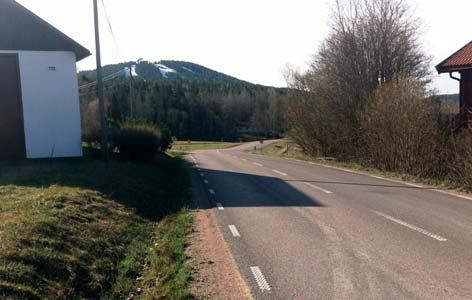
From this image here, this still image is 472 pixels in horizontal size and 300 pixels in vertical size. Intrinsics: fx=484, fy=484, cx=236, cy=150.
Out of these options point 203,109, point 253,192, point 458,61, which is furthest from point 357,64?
point 203,109

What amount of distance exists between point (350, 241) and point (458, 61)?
55.5 feet

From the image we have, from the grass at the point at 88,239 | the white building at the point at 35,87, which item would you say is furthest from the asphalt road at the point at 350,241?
the white building at the point at 35,87

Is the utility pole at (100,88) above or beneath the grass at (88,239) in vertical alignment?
above

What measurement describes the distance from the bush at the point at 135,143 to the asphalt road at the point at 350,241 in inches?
323

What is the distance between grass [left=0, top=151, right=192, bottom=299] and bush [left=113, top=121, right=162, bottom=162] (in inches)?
298

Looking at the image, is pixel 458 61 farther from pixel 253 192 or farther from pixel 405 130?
pixel 253 192

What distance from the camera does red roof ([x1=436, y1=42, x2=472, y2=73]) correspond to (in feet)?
69.4

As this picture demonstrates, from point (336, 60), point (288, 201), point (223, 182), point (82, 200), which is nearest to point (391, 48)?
point (336, 60)

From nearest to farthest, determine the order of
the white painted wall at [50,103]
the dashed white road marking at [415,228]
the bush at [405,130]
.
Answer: the dashed white road marking at [415,228] → the bush at [405,130] → the white painted wall at [50,103]

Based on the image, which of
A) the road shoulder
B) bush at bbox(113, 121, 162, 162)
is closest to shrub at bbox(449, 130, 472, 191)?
the road shoulder

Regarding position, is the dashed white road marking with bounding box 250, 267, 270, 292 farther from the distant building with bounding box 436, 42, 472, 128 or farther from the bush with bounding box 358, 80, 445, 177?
the distant building with bounding box 436, 42, 472, 128

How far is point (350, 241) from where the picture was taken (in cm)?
771

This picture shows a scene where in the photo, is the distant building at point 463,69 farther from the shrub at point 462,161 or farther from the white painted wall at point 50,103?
the white painted wall at point 50,103

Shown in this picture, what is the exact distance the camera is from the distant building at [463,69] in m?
21.1
